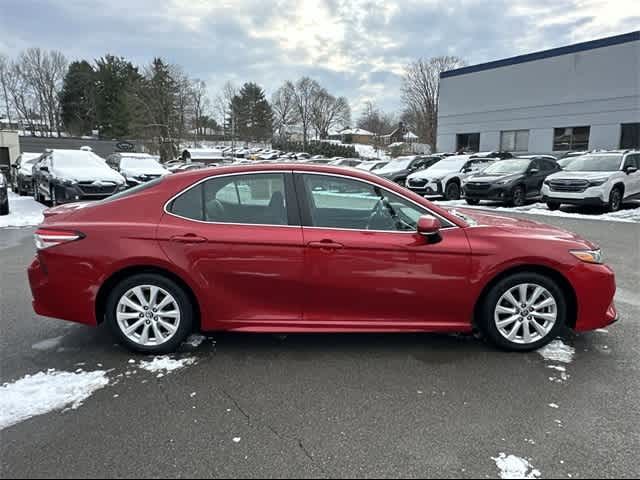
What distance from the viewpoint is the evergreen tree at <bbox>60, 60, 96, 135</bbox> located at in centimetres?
6142

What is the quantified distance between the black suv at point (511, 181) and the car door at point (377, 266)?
11.5 metres

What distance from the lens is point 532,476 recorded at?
234 centimetres

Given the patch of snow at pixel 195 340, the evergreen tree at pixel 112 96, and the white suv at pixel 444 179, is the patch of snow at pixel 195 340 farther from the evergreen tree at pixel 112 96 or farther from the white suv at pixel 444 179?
the evergreen tree at pixel 112 96

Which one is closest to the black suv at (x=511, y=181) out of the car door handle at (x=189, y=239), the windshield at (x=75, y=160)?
the windshield at (x=75, y=160)

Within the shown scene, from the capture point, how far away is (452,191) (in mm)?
16547

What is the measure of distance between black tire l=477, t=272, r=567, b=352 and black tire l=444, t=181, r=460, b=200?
43.0 feet

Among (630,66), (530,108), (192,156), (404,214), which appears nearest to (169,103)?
(192,156)

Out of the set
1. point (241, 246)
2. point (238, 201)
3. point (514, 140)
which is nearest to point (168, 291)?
point (241, 246)

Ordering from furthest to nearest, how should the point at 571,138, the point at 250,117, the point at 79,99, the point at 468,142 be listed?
1. the point at 250,117
2. the point at 79,99
3. the point at 468,142
4. the point at 571,138

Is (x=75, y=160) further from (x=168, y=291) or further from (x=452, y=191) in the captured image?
(x=452, y=191)

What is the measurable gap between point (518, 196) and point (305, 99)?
253 ft

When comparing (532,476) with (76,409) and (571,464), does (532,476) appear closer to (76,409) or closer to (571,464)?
(571,464)

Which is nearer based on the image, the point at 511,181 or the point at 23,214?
the point at 23,214

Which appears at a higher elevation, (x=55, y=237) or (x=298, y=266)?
(x=55, y=237)
